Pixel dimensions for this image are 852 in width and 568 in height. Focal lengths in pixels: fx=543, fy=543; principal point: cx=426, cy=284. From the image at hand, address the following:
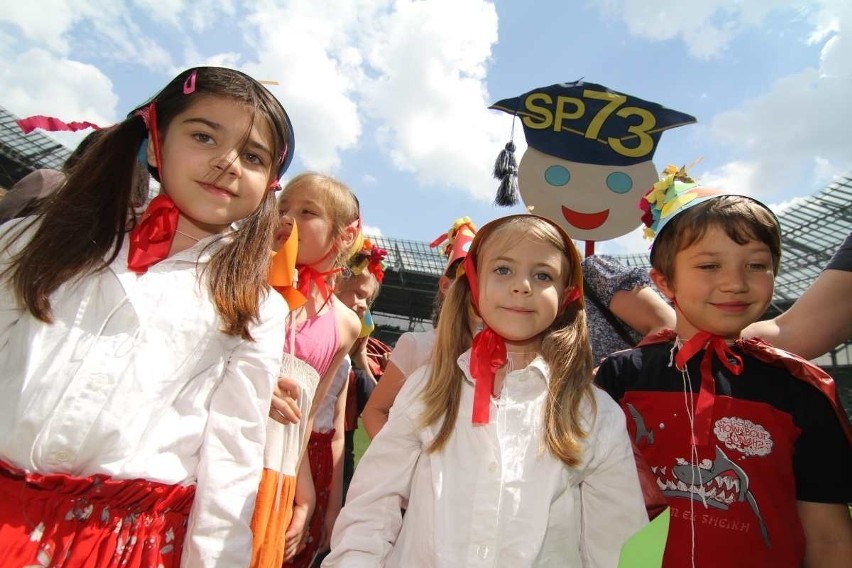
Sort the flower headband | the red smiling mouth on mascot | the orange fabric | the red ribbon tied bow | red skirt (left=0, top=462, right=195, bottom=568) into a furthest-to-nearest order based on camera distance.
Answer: the red smiling mouth on mascot
the flower headband
the red ribbon tied bow
the orange fabric
red skirt (left=0, top=462, right=195, bottom=568)

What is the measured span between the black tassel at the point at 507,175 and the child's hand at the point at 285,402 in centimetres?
323

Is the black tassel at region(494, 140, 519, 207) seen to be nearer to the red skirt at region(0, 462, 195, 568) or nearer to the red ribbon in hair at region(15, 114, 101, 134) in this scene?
the red ribbon in hair at region(15, 114, 101, 134)

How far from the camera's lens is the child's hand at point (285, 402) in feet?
5.56

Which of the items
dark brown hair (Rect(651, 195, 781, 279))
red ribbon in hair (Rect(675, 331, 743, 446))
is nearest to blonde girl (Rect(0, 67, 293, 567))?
red ribbon in hair (Rect(675, 331, 743, 446))

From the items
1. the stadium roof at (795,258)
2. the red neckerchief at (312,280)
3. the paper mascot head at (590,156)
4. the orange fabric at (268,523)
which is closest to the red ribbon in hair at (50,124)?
the red neckerchief at (312,280)

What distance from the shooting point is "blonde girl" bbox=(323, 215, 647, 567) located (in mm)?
1484

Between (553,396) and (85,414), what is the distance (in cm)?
124

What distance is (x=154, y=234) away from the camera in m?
1.53

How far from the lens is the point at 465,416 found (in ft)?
5.57

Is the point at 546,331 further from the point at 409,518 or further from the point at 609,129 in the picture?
the point at 609,129

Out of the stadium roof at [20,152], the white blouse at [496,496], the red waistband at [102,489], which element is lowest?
the red waistband at [102,489]

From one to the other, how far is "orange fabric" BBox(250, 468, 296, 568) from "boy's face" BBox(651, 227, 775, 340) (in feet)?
4.81

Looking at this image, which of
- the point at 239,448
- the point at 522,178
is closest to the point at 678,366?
the point at 239,448

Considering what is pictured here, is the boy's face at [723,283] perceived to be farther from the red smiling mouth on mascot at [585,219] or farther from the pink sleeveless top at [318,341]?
the red smiling mouth on mascot at [585,219]
